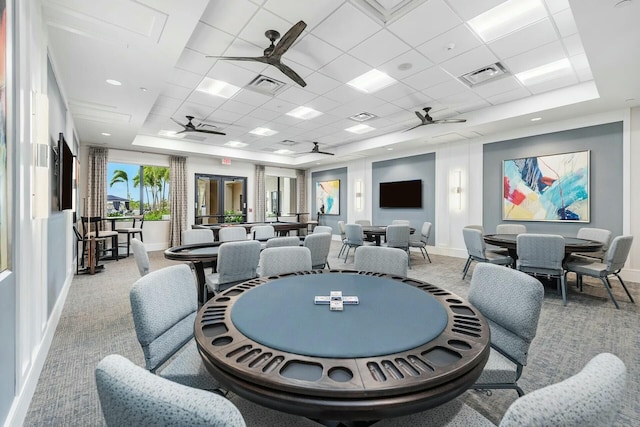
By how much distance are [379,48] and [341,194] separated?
22.3 feet

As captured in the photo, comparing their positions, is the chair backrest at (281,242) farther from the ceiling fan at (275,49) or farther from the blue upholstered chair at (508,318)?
the blue upholstered chair at (508,318)

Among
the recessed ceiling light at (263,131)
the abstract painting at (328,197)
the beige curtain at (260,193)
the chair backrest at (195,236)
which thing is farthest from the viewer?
the abstract painting at (328,197)

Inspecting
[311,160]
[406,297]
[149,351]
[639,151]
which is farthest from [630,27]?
[311,160]

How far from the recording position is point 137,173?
26.3 ft

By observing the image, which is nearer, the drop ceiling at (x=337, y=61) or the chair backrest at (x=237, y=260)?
the drop ceiling at (x=337, y=61)

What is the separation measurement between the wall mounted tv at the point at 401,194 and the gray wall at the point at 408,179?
112mm

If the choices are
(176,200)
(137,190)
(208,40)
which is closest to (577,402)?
(208,40)

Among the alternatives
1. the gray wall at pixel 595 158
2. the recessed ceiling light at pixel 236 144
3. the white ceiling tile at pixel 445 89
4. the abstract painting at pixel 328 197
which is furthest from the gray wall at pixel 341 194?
the white ceiling tile at pixel 445 89

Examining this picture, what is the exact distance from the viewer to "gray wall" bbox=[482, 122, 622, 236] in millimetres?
4785

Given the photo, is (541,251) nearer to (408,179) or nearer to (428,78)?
(428,78)

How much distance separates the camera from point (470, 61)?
376 centimetres

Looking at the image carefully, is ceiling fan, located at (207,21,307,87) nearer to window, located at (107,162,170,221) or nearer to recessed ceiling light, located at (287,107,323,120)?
recessed ceiling light, located at (287,107,323,120)

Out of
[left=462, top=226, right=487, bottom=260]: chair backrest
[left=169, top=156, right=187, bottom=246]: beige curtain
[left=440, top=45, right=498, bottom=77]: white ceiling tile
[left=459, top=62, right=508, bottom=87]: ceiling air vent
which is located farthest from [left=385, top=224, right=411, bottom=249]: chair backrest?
[left=169, top=156, right=187, bottom=246]: beige curtain

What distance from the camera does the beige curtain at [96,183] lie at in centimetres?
699
